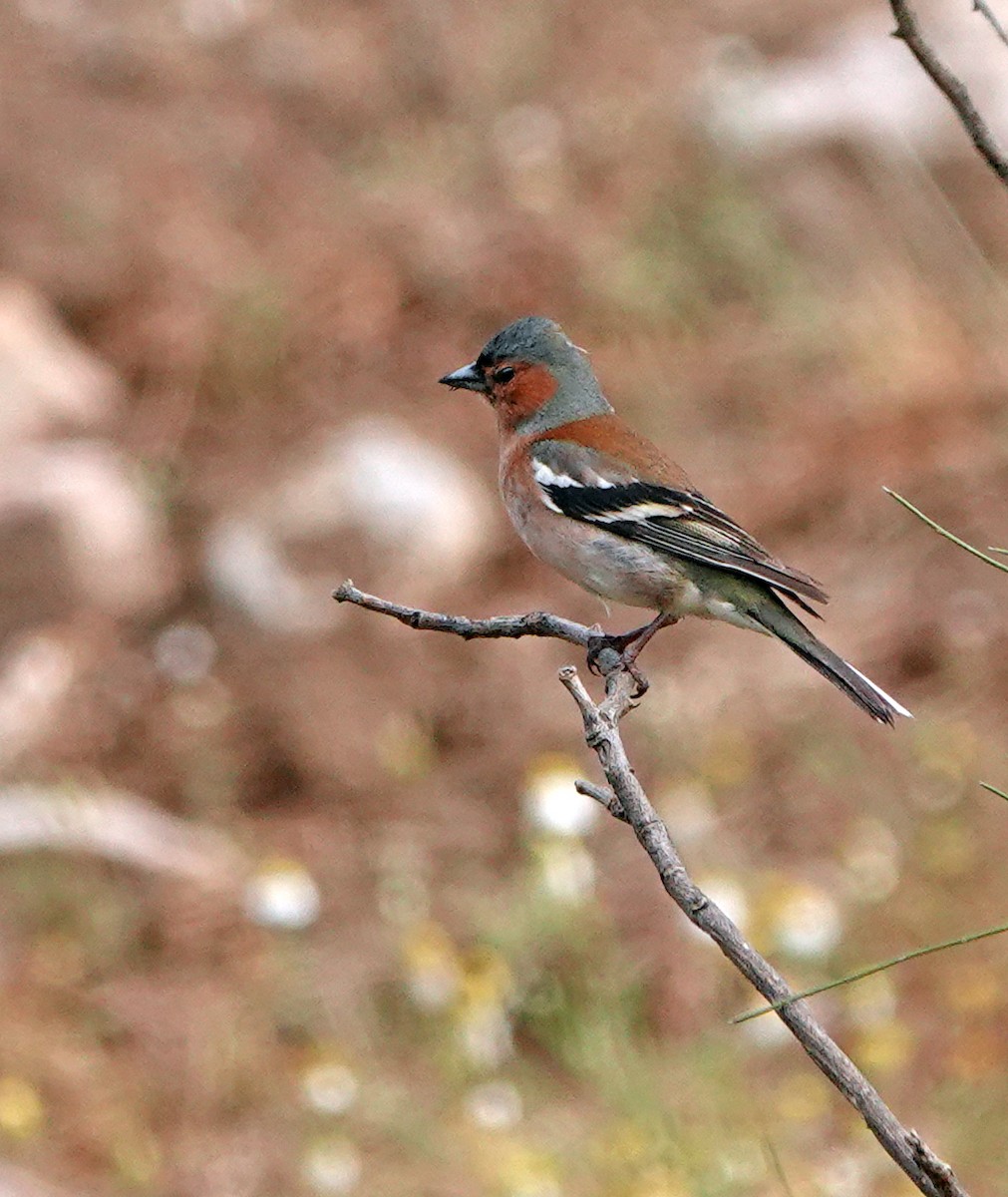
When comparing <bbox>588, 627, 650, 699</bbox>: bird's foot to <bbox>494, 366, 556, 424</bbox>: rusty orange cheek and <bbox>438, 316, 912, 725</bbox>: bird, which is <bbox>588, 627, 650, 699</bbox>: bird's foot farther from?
<bbox>494, 366, 556, 424</bbox>: rusty orange cheek

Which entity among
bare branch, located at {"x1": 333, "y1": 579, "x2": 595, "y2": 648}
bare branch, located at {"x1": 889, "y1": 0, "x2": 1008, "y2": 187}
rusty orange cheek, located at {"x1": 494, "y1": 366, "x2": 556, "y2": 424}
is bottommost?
rusty orange cheek, located at {"x1": 494, "y1": 366, "x2": 556, "y2": 424}

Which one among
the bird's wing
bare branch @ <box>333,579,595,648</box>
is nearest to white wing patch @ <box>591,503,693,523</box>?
the bird's wing

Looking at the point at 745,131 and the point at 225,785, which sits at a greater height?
the point at 745,131

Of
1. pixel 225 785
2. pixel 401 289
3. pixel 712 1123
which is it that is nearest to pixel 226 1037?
pixel 225 785

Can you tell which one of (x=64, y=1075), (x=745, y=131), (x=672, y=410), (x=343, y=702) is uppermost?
(x=745, y=131)

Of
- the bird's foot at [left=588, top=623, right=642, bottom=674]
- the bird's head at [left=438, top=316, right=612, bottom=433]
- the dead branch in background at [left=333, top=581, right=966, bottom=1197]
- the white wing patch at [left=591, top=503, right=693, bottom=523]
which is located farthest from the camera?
the bird's head at [left=438, top=316, right=612, bottom=433]

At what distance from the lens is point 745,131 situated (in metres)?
9.80

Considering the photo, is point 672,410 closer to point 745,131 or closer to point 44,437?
point 745,131

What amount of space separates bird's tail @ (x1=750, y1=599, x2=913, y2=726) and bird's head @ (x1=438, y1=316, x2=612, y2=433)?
2.90 ft

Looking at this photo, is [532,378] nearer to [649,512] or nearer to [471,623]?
[649,512]

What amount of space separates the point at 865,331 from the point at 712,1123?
4.75 meters

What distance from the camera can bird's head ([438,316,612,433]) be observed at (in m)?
4.83

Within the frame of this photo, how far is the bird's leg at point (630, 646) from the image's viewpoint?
3.67 metres

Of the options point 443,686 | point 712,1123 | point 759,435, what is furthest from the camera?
Result: point 759,435
